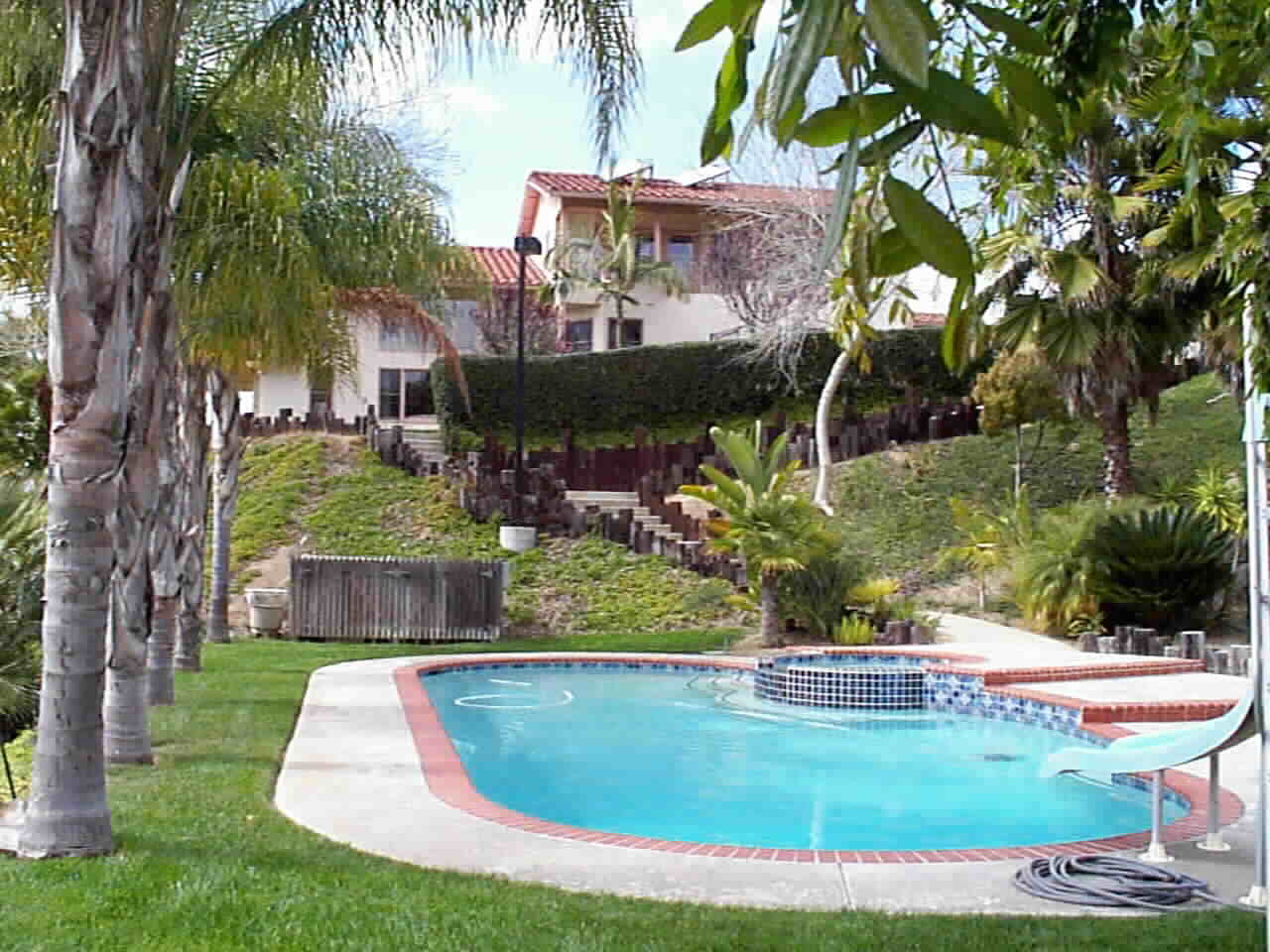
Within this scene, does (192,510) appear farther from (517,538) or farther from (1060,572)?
(1060,572)

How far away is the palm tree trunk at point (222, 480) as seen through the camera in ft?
52.2

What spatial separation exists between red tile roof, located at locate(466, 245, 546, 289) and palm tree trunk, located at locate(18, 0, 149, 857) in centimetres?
2987

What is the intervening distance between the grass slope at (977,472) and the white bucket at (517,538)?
5.29 meters

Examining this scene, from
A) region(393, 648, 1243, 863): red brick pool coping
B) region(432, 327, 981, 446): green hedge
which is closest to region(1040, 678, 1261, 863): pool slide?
region(393, 648, 1243, 863): red brick pool coping

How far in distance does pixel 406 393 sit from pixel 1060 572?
69.9ft

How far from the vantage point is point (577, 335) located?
37312 mm

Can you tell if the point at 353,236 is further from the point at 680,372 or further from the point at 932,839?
the point at 680,372

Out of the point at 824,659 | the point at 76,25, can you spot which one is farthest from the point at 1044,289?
the point at 76,25

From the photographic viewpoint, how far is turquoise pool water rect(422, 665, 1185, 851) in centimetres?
895

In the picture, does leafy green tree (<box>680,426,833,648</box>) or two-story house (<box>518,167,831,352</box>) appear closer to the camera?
leafy green tree (<box>680,426,833,648</box>)

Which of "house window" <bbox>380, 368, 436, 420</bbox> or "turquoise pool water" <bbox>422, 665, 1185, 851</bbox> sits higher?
"house window" <bbox>380, 368, 436, 420</bbox>

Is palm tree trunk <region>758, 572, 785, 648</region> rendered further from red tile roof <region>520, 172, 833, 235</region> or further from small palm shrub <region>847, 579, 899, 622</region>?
red tile roof <region>520, 172, 833, 235</region>

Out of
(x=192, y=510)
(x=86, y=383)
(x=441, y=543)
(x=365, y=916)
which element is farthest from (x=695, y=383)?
(x=365, y=916)

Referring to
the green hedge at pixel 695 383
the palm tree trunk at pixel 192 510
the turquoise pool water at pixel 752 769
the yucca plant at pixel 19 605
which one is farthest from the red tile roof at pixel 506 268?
the yucca plant at pixel 19 605
